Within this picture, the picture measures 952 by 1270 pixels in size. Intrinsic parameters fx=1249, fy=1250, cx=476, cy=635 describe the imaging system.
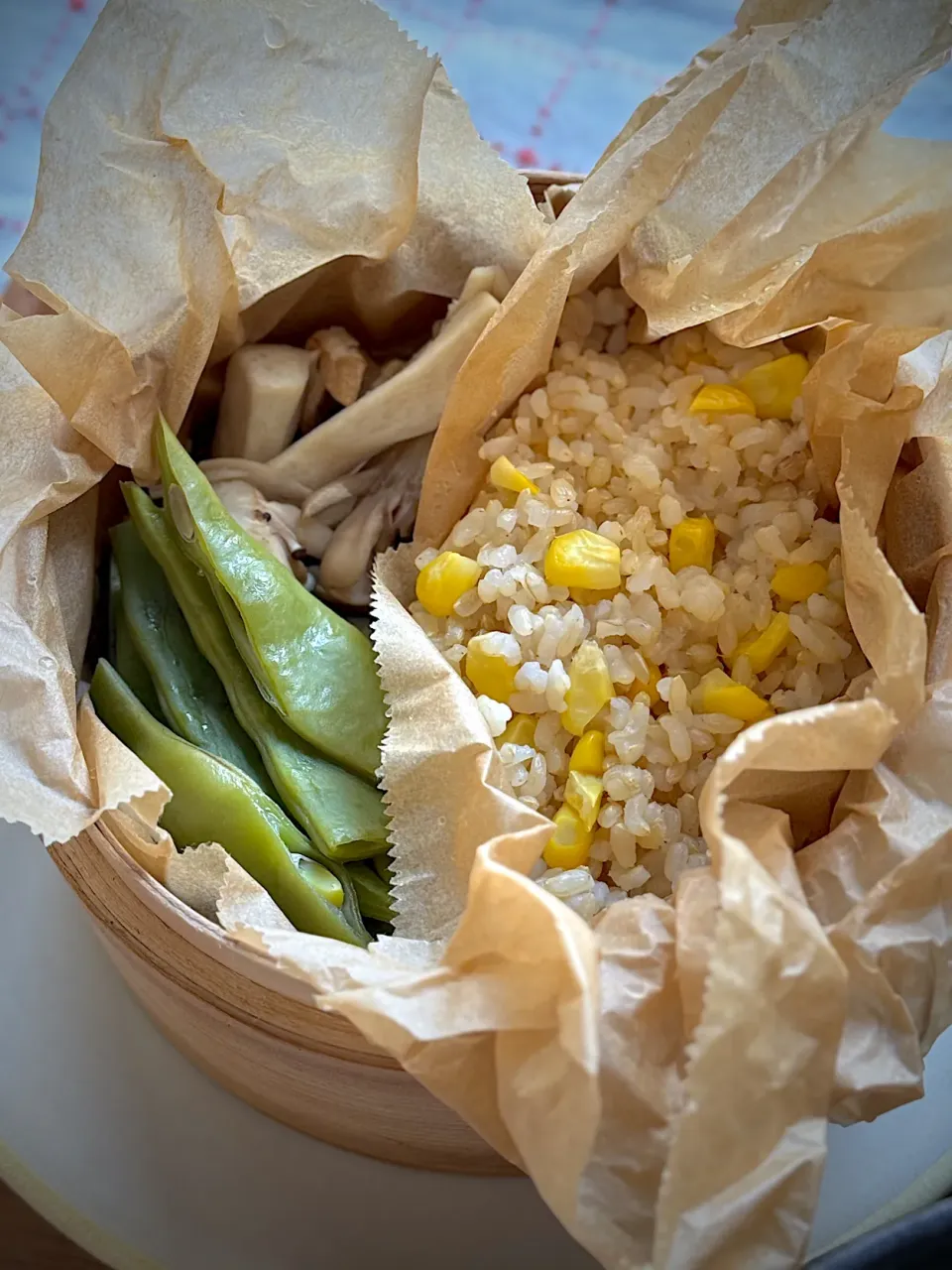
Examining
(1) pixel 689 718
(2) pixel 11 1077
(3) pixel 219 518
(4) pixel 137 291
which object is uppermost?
(4) pixel 137 291

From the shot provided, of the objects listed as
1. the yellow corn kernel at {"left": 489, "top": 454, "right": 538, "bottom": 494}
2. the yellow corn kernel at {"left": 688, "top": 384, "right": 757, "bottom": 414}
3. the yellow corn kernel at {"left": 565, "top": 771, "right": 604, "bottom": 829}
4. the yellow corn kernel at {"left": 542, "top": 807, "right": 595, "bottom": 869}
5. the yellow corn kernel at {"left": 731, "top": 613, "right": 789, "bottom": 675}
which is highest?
the yellow corn kernel at {"left": 688, "top": 384, "right": 757, "bottom": 414}

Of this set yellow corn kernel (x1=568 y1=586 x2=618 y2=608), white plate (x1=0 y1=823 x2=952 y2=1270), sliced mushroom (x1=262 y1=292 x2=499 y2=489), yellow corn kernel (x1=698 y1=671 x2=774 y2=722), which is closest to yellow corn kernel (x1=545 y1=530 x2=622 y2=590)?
yellow corn kernel (x1=568 y1=586 x2=618 y2=608)

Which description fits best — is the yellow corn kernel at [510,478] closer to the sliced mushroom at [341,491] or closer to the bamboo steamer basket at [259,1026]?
the sliced mushroom at [341,491]

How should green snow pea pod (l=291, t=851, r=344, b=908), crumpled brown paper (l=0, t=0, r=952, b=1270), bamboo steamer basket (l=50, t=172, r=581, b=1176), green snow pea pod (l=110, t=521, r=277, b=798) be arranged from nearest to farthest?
crumpled brown paper (l=0, t=0, r=952, b=1270) < bamboo steamer basket (l=50, t=172, r=581, b=1176) < green snow pea pod (l=291, t=851, r=344, b=908) < green snow pea pod (l=110, t=521, r=277, b=798)

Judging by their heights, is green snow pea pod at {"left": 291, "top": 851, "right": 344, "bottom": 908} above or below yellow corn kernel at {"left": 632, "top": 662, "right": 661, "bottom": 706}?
below

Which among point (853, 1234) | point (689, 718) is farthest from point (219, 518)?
point (853, 1234)

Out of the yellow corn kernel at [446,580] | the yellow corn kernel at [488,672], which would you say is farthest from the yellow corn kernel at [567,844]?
the yellow corn kernel at [446,580]

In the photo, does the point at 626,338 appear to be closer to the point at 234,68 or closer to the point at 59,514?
the point at 234,68

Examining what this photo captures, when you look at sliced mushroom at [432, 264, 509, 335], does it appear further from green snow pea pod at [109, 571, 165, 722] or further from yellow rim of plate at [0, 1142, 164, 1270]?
yellow rim of plate at [0, 1142, 164, 1270]
